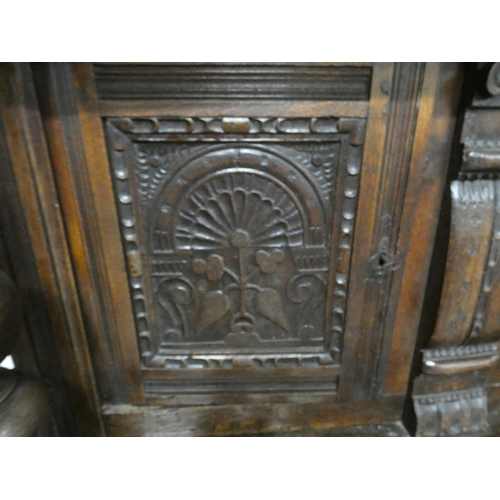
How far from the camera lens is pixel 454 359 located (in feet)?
2.88

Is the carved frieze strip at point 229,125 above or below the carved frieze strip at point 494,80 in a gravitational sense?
Answer: below

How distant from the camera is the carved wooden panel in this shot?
0.72 m

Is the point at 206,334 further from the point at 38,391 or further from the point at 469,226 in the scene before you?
the point at 469,226

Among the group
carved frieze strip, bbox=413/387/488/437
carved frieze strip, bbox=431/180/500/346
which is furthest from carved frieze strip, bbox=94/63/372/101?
carved frieze strip, bbox=413/387/488/437

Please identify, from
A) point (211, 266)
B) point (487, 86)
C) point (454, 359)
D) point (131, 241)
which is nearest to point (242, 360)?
point (211, 266)

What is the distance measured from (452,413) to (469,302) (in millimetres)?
274

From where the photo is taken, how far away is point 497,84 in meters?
0.63

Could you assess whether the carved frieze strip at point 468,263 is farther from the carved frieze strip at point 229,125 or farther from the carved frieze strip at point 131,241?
the carved frieze strip at point 131,241

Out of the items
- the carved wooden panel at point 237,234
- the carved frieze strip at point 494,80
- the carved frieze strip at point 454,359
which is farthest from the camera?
the carved frieze strip at point 454,359

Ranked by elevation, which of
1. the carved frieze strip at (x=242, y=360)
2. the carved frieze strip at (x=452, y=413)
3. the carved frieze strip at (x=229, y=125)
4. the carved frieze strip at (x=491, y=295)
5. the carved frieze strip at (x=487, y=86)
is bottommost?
the carved frieze strip at (x=452, y=413)

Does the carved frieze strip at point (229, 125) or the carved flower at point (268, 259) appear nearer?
the carved frieze strip at point (229, 125)

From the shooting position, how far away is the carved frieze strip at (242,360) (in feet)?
2.94

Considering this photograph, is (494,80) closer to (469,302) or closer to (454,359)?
(469,302)

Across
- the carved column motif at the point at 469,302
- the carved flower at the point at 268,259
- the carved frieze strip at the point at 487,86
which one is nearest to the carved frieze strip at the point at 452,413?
the carved column motif at the point at 469,302
